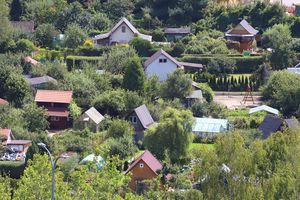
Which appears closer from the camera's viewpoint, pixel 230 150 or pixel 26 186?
pixel 26 186

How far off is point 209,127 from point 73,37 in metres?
15.2

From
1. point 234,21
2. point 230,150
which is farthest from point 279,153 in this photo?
point 234,21

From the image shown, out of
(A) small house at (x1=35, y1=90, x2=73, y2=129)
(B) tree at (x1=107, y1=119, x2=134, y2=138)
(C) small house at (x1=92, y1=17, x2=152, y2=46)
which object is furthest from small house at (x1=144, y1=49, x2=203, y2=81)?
(B) tree at (x1=107, y1=119, x2=134, y2=138)

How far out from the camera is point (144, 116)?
40344 mm

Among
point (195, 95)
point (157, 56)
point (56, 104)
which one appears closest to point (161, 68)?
point (157, 56)

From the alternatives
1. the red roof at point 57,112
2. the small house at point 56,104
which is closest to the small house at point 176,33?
the small house at point 56,104

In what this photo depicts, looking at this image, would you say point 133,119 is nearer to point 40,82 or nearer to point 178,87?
point 178,87

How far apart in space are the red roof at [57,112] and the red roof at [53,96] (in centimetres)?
34

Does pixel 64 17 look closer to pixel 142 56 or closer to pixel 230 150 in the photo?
pixel 142 56

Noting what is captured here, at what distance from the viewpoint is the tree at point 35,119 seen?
131 ft

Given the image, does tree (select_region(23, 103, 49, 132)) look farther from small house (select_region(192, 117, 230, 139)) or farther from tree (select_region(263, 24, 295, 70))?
tree (select_region(263, 24, 295, 70))

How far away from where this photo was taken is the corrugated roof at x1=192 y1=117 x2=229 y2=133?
1565 inches

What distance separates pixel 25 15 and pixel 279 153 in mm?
33604

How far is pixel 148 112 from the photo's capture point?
4084 centimetres
